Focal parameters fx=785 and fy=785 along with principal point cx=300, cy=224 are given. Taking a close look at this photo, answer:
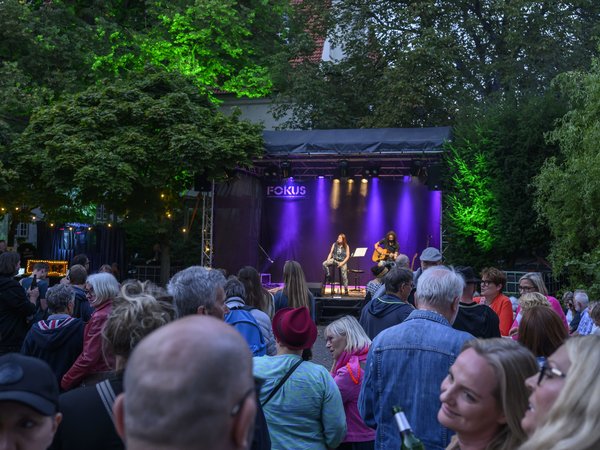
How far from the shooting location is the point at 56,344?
19.0ft

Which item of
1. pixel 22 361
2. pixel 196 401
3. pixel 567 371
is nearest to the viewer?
pixel 196 401

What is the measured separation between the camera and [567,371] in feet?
7.43

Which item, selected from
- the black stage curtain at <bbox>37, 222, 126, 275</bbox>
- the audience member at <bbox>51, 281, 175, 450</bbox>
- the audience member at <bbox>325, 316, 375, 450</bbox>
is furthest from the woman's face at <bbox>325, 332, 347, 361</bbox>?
the black stage curtain at <bbox>37, 222, 126, 275</bbox>

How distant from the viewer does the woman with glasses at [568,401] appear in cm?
207

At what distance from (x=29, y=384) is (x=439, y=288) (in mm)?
2489

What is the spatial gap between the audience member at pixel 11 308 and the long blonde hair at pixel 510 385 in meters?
5.89

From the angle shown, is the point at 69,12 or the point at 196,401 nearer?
the point at 196,401

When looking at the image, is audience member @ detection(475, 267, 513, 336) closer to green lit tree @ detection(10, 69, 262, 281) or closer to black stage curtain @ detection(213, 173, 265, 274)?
green lit tree @ detection(10, 69, 262, 281)

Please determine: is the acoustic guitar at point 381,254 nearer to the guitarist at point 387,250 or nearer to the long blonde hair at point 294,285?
the guitarist at point 387,250

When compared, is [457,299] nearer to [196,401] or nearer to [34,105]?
[196,401]

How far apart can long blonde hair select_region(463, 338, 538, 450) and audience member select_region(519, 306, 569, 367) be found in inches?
65.0

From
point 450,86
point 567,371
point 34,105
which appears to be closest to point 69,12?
point 34,105

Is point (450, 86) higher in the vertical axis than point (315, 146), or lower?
higher

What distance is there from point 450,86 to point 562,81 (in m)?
7.60
